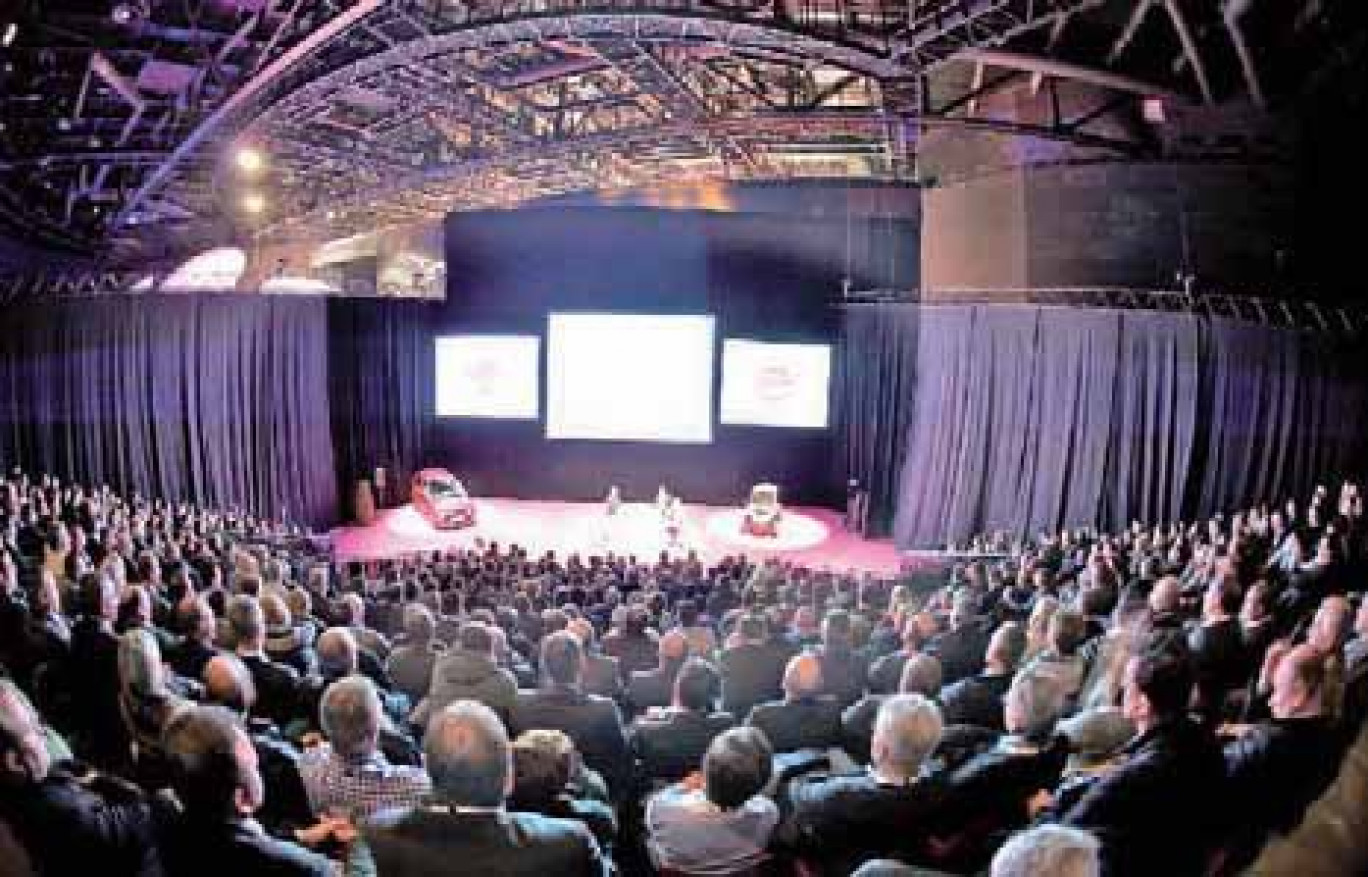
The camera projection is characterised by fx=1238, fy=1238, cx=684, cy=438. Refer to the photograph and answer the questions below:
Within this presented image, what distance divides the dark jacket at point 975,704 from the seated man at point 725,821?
1.98m

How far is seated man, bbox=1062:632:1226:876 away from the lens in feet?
12.8

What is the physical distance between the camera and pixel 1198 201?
54.2 feet

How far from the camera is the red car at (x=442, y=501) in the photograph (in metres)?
23.4

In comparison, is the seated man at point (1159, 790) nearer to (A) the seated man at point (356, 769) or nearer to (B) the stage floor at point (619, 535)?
(A) the seated man at point (356, 769)

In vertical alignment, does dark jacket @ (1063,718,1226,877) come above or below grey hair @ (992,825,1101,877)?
below

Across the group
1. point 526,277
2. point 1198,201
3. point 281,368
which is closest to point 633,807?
point 1198,201

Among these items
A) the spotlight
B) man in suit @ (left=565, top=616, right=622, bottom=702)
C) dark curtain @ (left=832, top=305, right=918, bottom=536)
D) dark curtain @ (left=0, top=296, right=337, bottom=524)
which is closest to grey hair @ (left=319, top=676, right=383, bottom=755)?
man in suit @ (left=565, top=616, right=622, bottom=702)

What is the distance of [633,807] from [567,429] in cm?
1962

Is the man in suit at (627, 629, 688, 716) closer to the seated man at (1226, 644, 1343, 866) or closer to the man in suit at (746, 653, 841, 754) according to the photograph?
the man in suit at (746, 653, 841, 754)

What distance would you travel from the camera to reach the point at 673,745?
591 cm

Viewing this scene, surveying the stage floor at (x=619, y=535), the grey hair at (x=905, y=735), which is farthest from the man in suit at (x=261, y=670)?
the stage floor at (x=619, y=535)

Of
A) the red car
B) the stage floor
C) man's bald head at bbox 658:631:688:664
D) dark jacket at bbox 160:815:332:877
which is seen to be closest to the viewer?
dark jacket at bbox 160:815:332:877

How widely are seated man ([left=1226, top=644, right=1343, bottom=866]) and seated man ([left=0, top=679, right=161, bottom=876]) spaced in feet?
11.5

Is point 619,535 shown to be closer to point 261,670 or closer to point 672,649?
point 672,649
